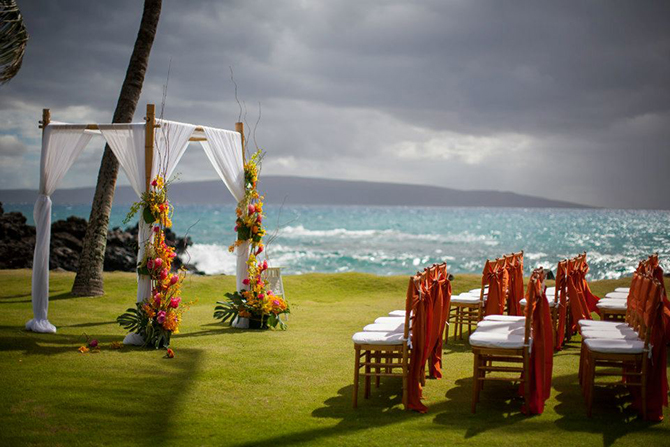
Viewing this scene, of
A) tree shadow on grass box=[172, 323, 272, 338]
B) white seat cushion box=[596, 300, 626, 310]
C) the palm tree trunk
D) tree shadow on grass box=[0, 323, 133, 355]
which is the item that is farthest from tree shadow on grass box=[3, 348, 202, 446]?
the palm tree trunk

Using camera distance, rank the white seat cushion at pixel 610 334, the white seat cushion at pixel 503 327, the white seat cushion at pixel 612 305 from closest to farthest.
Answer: the white seat cushion at pixel 610 334, the white seat cushion at pixel 503 327, the white seat cushion at pixel 612 305

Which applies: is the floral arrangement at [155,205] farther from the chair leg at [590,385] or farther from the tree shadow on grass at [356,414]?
the chair leg at [590,385]

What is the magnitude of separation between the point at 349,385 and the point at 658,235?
5755 cm

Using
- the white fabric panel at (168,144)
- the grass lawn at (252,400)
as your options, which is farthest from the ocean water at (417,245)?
the grass lawn at (252,400)

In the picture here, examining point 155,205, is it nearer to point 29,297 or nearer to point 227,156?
point 227,156

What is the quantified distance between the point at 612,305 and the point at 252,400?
448cm

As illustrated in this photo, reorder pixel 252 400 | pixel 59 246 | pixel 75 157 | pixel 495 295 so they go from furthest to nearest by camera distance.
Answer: pixel 59 246
pixel 75 157
pixel 495 295
pixel 252 400

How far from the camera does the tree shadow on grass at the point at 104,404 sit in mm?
4309

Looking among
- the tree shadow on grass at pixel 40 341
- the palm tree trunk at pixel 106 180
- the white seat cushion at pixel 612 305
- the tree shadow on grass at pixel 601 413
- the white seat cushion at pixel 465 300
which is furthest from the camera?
the palm tree trunk at pixel 106 180

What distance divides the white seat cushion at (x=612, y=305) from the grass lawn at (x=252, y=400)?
70cm

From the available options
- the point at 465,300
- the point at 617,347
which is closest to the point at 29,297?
the point at 465,300

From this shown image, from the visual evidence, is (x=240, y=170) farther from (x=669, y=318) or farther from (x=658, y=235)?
(x=658, y=235)

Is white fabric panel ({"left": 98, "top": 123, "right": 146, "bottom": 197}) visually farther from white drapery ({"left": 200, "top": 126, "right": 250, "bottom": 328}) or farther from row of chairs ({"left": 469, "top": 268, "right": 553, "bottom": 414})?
row of chairs ({"left": 469, "top": 268, "right": 553, "bottom": 414})

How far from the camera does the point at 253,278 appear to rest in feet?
29.3
